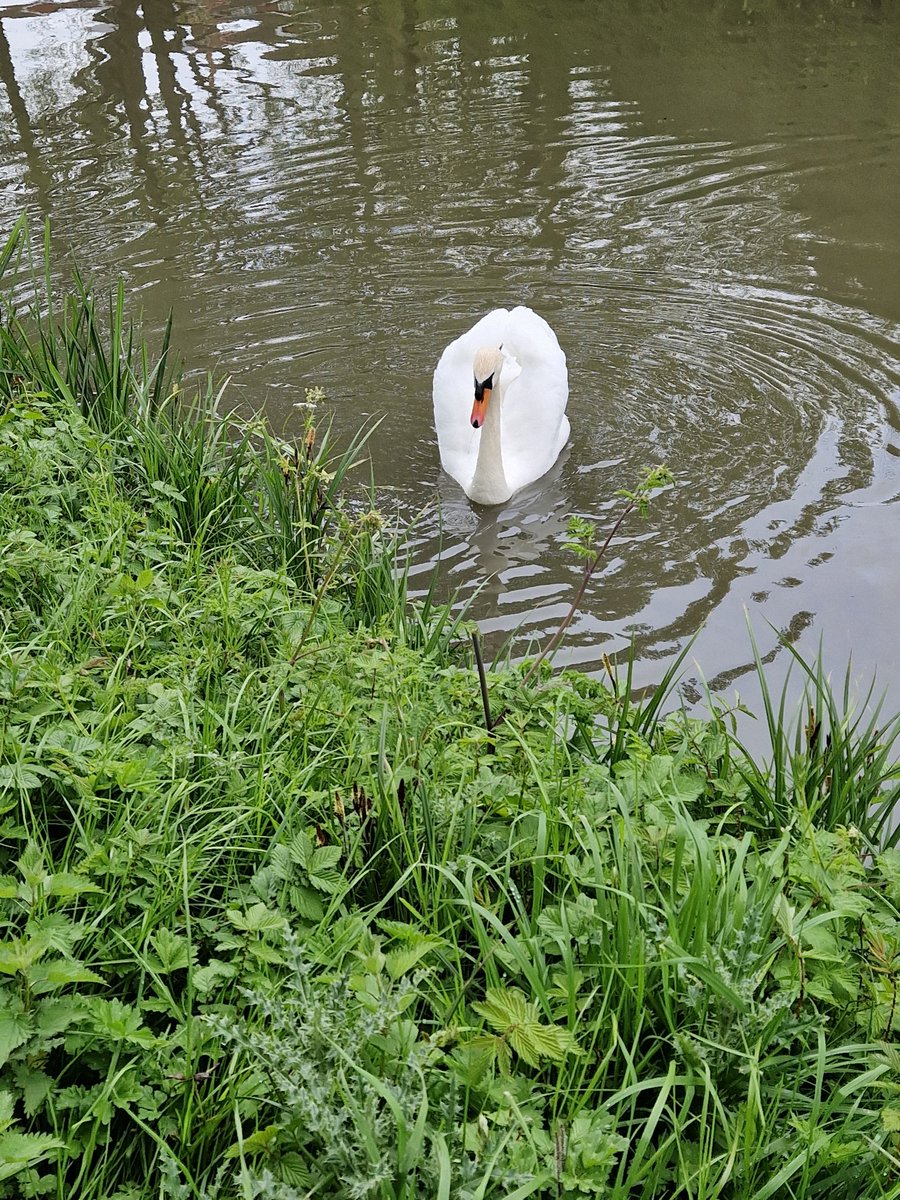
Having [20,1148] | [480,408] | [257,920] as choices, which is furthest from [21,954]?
[480,408]

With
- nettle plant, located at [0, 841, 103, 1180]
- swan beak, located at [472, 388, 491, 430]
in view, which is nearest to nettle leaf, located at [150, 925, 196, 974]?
nettle plant, located at [0, 841, 103, 1180]

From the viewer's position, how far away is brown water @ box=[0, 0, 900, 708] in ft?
17.2

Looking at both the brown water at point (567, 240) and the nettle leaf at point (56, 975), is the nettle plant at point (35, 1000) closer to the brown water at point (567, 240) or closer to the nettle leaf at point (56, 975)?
the nettle leaf at point (56, 975)

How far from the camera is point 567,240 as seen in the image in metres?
8.31

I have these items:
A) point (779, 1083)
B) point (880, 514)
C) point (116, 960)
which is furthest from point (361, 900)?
point (880, 514)

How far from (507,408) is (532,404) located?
0.52 feet

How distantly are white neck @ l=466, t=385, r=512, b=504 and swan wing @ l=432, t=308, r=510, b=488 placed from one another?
0.46 feet

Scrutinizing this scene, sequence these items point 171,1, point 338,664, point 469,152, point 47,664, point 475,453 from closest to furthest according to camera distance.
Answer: point 47,664 → point 338,664 → point 475,453 → point 469,152 → point 171,1

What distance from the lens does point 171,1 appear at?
46.2 ft

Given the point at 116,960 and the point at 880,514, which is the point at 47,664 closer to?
the point at 116,960

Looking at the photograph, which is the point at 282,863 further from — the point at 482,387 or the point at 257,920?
the point at 482,387

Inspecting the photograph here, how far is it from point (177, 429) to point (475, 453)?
175 cm

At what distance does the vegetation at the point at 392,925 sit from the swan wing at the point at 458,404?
94.5 inches

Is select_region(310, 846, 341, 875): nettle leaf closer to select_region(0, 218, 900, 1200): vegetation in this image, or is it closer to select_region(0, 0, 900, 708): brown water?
select_region(0, 218, 900, 1200): vegetation
